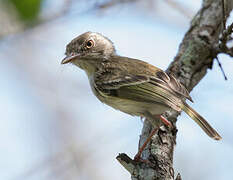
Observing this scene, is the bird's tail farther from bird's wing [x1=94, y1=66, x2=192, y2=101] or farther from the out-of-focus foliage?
the out-of-focus foliage

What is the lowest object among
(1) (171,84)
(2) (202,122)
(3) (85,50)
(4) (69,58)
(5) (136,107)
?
(2) (202,122)

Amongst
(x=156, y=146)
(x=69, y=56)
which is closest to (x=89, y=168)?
(x=69, y=56)

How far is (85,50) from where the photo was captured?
5695mm

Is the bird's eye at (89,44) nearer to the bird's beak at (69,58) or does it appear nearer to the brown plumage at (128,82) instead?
the brown plumage at (128,82)

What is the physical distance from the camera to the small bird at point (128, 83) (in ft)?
15.5

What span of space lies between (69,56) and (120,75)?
2.66ft

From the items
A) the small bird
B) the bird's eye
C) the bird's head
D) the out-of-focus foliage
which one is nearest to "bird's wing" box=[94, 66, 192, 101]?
the small bird

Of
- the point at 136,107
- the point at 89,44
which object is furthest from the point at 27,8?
the point at 136,107

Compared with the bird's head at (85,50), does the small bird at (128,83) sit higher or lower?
lower

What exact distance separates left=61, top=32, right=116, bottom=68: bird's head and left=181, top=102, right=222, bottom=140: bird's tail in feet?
5.24

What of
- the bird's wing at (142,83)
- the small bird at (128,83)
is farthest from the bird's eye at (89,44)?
the bird's wing at (142,83)

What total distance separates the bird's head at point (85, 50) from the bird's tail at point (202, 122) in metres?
1.60

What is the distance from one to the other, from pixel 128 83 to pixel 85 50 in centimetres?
96

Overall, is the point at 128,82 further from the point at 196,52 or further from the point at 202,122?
the point at 196,52
